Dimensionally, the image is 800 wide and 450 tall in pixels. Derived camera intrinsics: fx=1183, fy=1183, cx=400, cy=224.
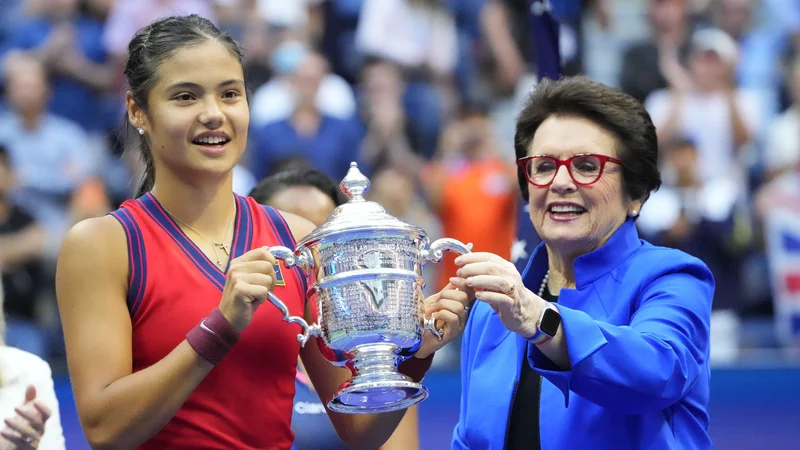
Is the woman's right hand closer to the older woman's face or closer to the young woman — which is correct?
the young woman

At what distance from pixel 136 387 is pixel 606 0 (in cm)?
653

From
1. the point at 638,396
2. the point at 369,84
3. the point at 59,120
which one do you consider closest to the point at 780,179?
the point at 369,84

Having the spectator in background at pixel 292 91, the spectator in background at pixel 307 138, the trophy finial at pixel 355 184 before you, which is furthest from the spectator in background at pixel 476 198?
the trophy finial at pixel 355 184

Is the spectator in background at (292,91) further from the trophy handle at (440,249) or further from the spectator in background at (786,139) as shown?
the trophy handle at (440,249)

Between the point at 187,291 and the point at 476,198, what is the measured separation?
16.1ft

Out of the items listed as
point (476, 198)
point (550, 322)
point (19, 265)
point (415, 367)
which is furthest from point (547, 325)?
point (19, 265)

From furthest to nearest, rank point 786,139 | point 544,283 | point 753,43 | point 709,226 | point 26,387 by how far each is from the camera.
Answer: point 753,43 < point 786,139 < point 709,226 < point 26,387 < point 544,283

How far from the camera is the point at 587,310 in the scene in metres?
2.41

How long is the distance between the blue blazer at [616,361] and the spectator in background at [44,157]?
4709mm

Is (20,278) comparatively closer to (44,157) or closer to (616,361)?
(44,157)

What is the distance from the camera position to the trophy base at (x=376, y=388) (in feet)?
6.90

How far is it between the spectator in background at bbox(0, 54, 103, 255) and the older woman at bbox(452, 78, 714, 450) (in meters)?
4.70

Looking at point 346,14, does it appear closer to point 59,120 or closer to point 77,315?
point 59,120

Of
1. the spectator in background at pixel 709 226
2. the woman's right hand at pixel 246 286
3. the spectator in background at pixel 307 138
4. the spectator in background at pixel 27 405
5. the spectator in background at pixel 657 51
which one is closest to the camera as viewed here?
the woman's right hand at pixel 246 286
